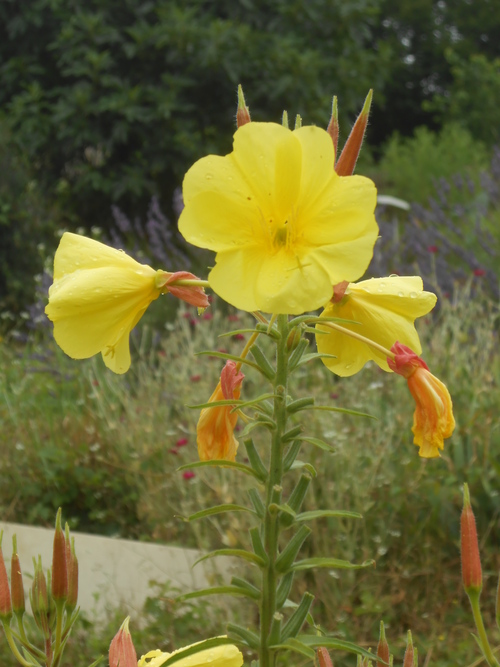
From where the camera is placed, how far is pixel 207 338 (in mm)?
3400

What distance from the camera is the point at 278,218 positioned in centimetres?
83

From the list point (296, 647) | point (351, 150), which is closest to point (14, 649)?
point (296, 647)

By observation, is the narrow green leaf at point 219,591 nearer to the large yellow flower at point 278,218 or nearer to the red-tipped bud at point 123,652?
the red-tipped bud at point 123,652

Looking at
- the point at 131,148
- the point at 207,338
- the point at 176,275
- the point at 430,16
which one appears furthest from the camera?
the point at 430,16

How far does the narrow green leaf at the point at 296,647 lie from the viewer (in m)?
0.80

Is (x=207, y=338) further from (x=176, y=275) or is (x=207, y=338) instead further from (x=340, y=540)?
(x=176, y=275)

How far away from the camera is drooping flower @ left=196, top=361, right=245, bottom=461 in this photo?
36.0 inches

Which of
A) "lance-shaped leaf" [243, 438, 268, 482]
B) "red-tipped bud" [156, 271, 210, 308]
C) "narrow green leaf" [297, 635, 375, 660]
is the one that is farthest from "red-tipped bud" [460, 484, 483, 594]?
"red-tipped bud" [156, 271, 210, 308]

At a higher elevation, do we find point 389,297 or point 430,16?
point 389,297

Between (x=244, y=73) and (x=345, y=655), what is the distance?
5377 mm

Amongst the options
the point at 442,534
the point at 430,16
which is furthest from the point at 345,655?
the point at 430,16

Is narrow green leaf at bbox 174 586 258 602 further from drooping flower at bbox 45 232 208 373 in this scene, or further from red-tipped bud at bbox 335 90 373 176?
red-tipped bud at bbox 335 90 373 176

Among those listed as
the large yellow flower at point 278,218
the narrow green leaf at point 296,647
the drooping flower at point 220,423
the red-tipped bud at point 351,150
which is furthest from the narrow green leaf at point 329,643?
the red-tipped bud at point 351,150

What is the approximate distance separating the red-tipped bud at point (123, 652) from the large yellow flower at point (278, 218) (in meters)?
0.33
